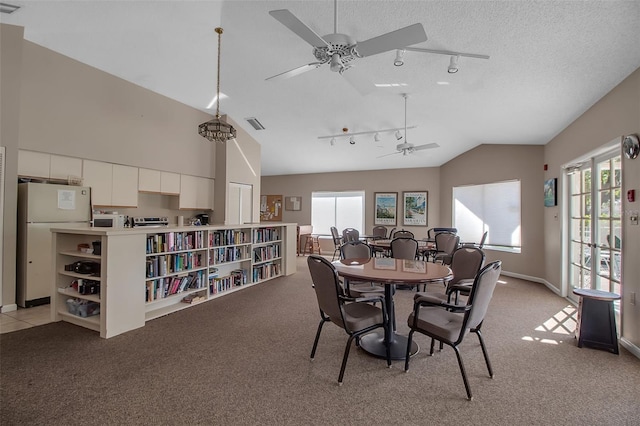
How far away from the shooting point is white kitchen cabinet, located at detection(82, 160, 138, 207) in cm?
466

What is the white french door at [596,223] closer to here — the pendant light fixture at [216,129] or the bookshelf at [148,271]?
the pendant light fixture at [216,129]

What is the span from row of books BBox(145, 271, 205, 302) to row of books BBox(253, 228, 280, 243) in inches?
49.6

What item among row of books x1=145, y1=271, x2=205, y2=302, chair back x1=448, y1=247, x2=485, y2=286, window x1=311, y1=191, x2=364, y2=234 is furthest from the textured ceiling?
row of books x1=145, y1=271, x2=205, y2=302

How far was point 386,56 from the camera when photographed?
3516mm

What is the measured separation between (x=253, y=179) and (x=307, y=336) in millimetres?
4991

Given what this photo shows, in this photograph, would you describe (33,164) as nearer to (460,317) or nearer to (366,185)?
(460,317)

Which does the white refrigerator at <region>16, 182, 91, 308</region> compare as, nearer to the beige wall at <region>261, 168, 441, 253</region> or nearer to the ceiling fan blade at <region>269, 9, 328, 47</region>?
the ceiling fan blade at <region>269, 9, 328, 47</region>

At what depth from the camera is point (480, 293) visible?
2.08m

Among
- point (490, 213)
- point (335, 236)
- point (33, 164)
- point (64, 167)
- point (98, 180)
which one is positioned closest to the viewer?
point (33, 164)

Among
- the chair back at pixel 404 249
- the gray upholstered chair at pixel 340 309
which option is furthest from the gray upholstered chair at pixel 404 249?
the gray upholstered chair at pixel 340 309

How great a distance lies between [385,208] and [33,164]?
7.42 metres

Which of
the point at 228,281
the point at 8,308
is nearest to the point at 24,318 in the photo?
the point at 8,308

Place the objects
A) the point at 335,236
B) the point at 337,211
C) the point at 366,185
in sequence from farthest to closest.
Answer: the point at 337,211 < the point at 366,185 < the point at 335,236

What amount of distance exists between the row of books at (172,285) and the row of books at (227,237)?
487 millimetres
